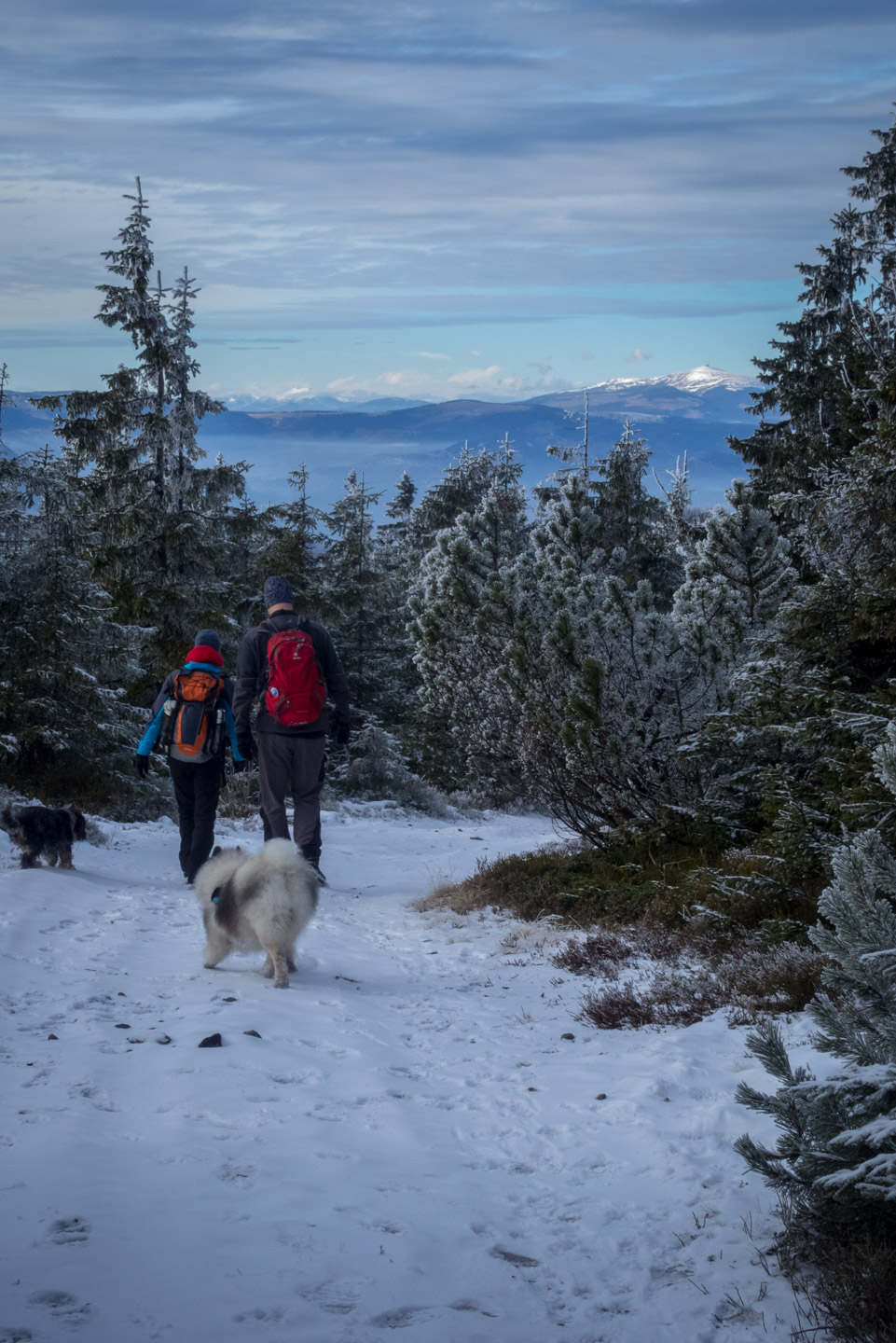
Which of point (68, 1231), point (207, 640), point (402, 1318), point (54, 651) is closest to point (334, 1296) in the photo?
point (402, 1318)

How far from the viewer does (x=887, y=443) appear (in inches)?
237

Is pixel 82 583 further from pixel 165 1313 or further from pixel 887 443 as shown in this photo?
pixel 165 1313

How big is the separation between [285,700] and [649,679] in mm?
3342

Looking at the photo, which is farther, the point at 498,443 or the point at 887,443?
the point at 498,443

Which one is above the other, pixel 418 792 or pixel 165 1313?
pixel 165 1313

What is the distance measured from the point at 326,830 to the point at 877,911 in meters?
11.3

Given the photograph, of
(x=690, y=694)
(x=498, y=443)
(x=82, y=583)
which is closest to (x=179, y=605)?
(x=82, y=583)

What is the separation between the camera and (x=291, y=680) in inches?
307

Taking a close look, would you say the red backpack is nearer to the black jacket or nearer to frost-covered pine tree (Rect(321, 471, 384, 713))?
the black jacket

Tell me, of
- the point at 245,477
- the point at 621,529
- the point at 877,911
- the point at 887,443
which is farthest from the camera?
the point at 621,529

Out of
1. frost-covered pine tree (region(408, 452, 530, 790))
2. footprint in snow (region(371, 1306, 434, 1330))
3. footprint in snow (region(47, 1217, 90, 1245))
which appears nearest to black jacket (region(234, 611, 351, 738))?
frost-covered pine tree (region(408, 452, 530, 790))

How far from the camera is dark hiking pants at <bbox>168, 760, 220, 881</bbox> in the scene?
8.41 m

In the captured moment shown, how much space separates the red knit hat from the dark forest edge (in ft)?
9.73

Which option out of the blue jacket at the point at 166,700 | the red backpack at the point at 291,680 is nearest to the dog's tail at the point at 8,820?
the blue jacket at the point at 166,700
